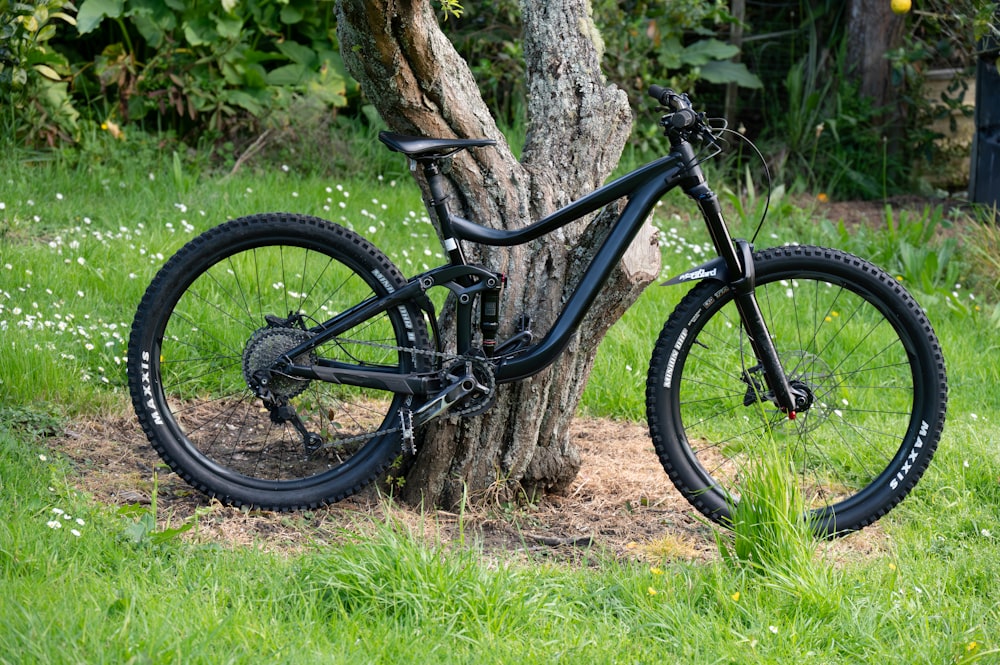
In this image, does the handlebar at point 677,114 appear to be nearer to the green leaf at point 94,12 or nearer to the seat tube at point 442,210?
the seat tube at point 442,210

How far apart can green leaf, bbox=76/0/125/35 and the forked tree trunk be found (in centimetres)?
404

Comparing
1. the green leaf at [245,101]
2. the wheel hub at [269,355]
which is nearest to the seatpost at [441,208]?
the wheel hub at [269,355]

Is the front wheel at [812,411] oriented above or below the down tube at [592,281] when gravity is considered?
below

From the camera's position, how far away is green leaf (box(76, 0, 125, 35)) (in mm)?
6754

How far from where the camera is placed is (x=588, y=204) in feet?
11.0

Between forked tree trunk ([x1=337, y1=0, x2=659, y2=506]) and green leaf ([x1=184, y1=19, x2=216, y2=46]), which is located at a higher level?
green leaf ([x1=184, y1=19, x2=216, y2=46])

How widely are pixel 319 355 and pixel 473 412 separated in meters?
0.58

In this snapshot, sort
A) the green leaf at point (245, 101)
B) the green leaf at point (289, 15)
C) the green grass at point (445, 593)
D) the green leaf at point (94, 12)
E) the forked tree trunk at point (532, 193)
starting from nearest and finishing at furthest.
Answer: the green grass at point (445, 593) → the forked tree trunk at point (532, 193) → the green leaf at point (94, 12) → the green leaf at point (245, 101) → the green leaf at point (289, 15)

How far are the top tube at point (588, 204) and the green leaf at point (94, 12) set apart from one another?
445 centimetres

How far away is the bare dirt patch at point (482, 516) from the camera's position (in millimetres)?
3412

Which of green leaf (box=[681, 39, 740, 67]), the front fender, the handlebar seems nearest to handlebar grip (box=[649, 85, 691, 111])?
the handlebar

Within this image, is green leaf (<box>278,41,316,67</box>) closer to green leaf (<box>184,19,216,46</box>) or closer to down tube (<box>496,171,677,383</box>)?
green leaf (<box>184,19,216,46</box>)

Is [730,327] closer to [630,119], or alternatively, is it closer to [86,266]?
[630,119]

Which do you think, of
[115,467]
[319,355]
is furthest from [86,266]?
[319,355]
